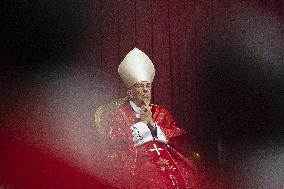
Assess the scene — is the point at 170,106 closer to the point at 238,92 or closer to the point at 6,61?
the point at 238,92

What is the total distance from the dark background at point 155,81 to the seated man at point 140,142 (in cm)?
34

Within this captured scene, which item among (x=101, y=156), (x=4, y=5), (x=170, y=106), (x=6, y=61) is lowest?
(x=101, y=156)

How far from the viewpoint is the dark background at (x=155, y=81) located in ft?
9.18

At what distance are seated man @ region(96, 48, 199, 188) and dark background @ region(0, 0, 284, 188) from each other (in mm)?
337

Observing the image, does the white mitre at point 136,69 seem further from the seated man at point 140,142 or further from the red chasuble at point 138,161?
the red chasuble at point 138,161

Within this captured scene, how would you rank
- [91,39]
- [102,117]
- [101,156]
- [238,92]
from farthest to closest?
[238,92]
[91,39]
[101,156]
[102,117]

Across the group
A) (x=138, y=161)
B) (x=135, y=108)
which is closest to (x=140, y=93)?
(x=135, y=108)

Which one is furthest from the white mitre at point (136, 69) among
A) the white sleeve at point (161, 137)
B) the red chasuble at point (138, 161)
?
the white sleeve at point (161, 137)

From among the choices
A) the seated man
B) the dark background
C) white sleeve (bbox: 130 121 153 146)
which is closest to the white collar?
the seated man

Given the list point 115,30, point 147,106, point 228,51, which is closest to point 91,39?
point 115,30

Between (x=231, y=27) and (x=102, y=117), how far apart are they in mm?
1188

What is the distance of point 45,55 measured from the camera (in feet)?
9.34

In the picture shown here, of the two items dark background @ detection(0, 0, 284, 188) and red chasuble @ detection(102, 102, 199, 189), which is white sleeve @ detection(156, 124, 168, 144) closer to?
red chasuble @ detection(102, 102, 199, 189)

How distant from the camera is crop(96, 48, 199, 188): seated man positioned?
2357 mm
